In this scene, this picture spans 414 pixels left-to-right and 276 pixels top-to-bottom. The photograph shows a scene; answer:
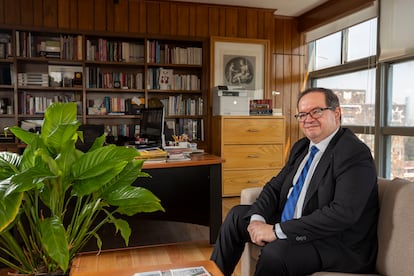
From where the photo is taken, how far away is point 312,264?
1406 millimetres

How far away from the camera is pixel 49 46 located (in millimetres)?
4094

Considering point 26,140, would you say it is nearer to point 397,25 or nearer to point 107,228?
point 107,228

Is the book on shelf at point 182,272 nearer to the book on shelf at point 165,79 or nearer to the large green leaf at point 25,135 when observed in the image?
the large green leaf at point 25,135

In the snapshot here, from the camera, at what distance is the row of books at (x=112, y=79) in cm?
429

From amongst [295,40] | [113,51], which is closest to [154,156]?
[113,51]

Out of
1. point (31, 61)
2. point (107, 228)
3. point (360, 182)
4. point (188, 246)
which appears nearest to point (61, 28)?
point (31, 61)

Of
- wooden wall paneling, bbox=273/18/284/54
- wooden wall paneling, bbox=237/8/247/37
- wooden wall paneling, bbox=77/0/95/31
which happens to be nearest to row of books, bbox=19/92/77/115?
Answer: wooden wall paneling, bbox=77/0/95/31

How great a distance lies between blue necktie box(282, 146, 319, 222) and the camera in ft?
5.57

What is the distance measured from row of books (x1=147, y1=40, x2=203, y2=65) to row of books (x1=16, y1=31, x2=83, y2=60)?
0.87 m

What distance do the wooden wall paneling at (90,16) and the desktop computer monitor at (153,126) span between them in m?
1.58

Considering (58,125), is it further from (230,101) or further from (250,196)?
(230,101)

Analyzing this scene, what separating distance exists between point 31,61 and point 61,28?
1.82 feet

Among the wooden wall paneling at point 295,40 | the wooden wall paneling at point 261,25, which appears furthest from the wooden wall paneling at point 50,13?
the wooden wall paneling at point 295,40

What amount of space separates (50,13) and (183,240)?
3122 mm
